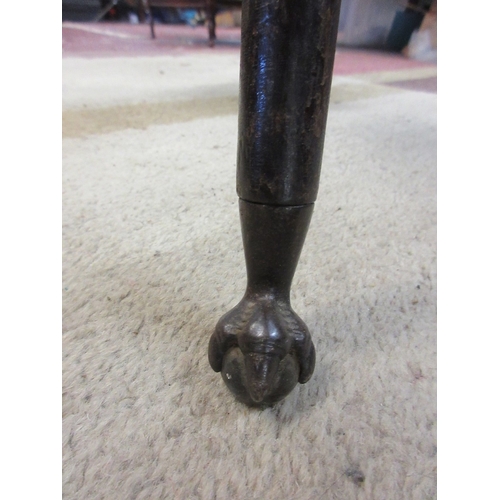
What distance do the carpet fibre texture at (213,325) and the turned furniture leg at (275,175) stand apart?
51 mm

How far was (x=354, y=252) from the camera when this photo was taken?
0.64 meters

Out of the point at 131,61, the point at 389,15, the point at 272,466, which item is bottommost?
the point at 272,466

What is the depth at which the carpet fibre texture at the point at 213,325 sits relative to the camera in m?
0.35

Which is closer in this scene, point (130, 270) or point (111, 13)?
point (130, 270)

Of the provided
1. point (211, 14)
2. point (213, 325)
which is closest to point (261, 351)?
point (213, 325)

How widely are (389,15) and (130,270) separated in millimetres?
1470

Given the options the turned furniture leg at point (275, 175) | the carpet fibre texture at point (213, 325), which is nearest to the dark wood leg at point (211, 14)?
the carpet fibre texture at point (213, 325)

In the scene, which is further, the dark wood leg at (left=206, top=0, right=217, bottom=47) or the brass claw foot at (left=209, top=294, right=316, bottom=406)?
the dark wood leg at (left=206, top=0, right=217, bottom=47)

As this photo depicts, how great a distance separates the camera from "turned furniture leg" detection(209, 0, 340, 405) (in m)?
0.29

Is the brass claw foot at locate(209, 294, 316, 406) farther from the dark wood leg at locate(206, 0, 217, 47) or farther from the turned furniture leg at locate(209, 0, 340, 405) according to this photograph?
the dark wood leg at locate(206, 0, 217, 47)

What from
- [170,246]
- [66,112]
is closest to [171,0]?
[66,112]

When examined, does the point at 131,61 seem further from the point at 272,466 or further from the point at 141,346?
A: the point at 272,466

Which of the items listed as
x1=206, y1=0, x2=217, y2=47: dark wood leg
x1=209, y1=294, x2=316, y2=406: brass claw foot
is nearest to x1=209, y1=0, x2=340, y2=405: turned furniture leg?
x1=209, y1=294, x2=316, y2=406: brass claw foot

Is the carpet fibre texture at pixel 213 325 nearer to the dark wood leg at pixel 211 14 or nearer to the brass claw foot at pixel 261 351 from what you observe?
the brass claw foot at pixel 261 351
